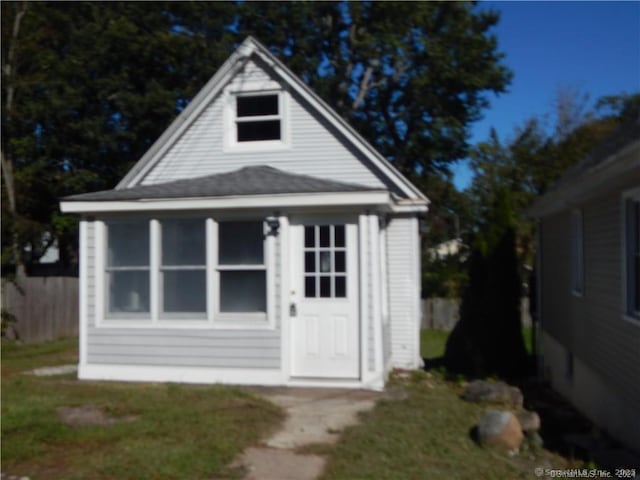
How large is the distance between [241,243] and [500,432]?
471cm

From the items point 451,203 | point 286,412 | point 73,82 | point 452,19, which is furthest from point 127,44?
point 286,412

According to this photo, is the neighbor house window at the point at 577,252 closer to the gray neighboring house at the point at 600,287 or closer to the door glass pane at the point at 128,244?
the gray neighboring house at the point at 600,287

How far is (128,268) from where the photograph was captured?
10.3m

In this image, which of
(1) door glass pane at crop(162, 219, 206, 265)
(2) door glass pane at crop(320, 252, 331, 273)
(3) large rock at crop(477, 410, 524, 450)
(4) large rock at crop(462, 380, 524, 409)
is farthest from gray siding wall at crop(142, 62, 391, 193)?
(3) large rock at crop(477, 410, 524, 450)

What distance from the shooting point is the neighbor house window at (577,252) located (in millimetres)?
10204

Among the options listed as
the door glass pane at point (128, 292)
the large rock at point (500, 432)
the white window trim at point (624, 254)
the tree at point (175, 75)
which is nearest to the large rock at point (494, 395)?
the large rock at point (500, 432)

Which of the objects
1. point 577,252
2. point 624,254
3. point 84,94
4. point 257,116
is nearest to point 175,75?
point 84,94

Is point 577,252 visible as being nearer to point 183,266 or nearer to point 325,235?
point 325,235

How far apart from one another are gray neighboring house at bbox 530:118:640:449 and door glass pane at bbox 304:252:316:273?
367 cm

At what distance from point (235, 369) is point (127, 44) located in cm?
1483

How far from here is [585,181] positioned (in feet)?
27.0

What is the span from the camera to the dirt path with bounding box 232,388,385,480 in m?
6.12

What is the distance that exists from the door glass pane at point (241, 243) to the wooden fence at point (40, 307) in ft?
25.7

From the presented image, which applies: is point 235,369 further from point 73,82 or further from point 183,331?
point 73,82
